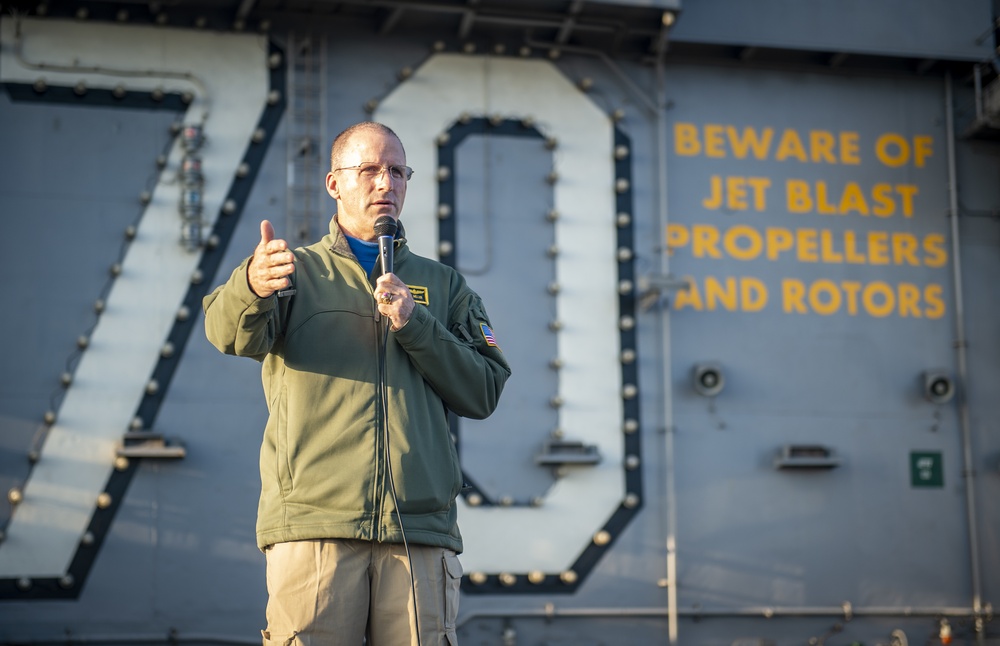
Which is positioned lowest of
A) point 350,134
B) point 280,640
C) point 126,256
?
point 280,640

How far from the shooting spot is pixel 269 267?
2.64 m

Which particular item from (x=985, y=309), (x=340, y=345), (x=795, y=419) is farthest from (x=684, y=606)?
(x=340, y=345)

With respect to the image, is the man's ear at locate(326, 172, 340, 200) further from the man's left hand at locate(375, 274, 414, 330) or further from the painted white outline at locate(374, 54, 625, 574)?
the painted white outline at locate(374, 54, 625, 574)

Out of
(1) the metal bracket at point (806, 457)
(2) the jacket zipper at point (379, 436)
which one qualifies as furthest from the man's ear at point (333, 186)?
(1) the metal bracket at point (806, 457)

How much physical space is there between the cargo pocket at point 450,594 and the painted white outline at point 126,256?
4188mm

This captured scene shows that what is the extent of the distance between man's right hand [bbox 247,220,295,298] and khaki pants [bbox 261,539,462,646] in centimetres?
60

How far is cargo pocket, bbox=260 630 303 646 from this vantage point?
108 inches

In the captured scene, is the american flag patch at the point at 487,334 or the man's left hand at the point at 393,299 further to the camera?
the american flag patch at the point at 487,334

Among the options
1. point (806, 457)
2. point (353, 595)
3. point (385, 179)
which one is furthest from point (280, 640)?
point (806, 457)

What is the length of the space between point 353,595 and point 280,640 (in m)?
0.19

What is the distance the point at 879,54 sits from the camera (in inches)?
310

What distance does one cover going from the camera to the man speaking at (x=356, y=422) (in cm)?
276

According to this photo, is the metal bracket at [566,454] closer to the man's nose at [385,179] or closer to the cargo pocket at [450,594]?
the cargo pocket at [450,594]

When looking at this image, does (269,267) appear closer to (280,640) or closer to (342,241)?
(342,241)
